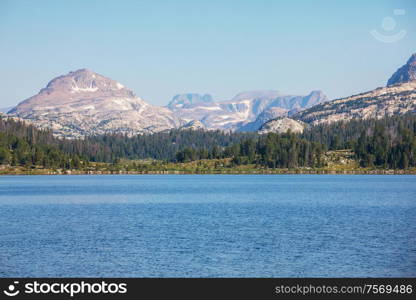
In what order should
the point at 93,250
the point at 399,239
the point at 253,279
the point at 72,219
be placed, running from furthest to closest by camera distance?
the point at 72,219
the point at 399,239
the point at 93,250
the point at 253,279

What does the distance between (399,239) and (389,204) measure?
5348 cm

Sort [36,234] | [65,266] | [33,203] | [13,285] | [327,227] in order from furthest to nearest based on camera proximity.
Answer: [33,203] → [327,227] → [36,234] → [65,266] → [13,285]

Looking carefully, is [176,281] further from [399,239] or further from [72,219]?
[72,219]

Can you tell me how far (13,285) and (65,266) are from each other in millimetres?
9507

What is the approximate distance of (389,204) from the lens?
126m

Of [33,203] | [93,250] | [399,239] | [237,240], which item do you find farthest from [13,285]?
[33,203]

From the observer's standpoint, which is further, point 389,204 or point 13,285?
point 389,204

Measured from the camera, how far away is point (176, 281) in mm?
53094

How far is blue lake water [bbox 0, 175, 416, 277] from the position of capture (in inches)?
2293

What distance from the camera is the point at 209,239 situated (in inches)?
2992

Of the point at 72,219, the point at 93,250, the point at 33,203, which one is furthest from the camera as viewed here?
the point at 33,203

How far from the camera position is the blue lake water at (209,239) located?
191ft

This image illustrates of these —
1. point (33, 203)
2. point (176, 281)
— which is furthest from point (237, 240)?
point (33, 203)

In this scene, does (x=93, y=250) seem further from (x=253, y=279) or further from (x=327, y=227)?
(x=327, y=227)
